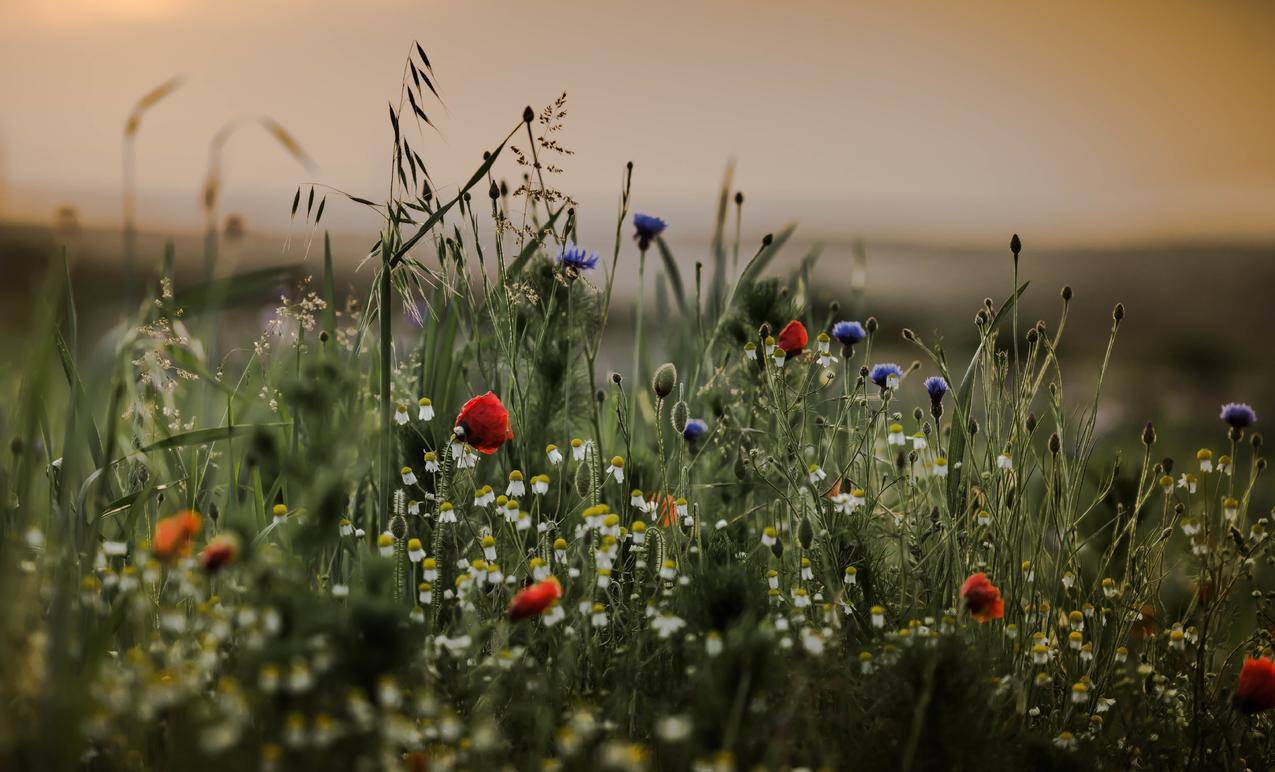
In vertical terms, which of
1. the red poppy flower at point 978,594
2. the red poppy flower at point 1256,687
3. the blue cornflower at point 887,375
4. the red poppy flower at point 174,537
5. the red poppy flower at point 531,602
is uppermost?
the blue cornflower at point 887,375

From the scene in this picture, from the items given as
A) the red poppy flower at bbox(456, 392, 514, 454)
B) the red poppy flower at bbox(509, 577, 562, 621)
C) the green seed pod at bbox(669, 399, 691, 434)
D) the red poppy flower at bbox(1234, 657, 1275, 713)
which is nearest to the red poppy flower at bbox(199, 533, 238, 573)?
the red poppy flower at bbox(509, 577, 562, 621)

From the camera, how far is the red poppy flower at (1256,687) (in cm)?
212

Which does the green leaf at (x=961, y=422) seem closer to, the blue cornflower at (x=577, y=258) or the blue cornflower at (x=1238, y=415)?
the blue cornflower at (x=1238, y=415)

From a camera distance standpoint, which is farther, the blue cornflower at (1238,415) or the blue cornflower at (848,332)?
the blue cornflower at (848,332)

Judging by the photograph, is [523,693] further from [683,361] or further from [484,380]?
[683,361]

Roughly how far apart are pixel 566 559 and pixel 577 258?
2.79ft

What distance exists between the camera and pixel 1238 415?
102 inches

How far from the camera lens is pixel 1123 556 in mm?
3121

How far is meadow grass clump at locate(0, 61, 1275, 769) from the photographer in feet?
5.27

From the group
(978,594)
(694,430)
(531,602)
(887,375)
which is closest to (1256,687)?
(978,594)

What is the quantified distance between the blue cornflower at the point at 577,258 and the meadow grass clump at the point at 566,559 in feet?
0.12

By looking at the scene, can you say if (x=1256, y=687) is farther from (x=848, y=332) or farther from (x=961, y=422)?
(x=848, y=332)

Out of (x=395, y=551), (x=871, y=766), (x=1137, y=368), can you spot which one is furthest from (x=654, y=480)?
(x=1137, y=368)

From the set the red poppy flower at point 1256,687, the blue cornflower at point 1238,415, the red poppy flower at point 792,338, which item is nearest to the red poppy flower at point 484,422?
the red poppy flower at point 792,338
